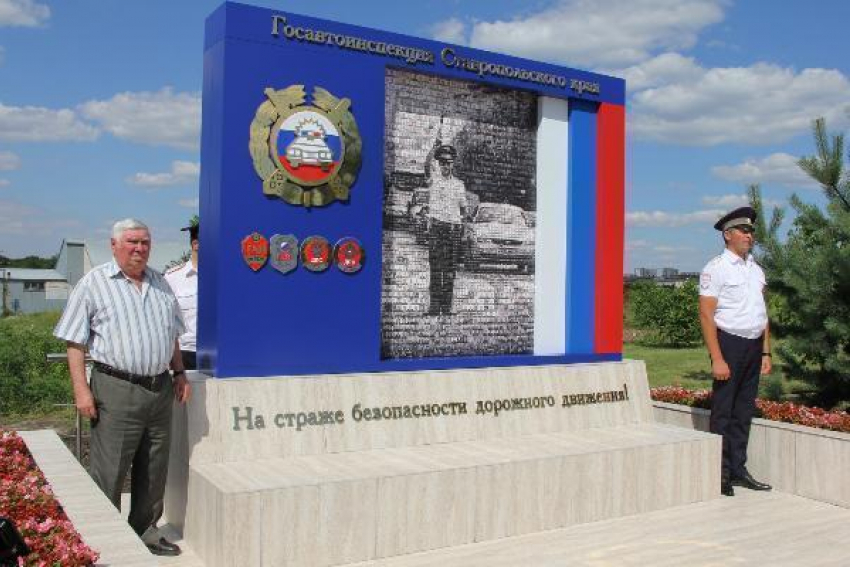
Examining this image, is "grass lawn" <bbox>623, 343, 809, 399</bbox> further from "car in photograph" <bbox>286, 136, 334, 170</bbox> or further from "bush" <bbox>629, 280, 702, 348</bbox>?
"car in photograph" <bbox>286, 136, 334, 170</bbox>

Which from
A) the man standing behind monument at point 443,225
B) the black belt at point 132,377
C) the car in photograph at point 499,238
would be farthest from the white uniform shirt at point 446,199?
the black belt at point 132,377

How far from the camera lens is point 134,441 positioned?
371cm

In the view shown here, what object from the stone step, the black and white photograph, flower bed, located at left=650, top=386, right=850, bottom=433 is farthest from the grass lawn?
the black and white photograph

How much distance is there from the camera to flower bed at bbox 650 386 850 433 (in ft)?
17.7

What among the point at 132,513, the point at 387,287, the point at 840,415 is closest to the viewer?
the point at 132,513

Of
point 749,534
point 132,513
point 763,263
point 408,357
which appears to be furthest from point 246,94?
point 763,263

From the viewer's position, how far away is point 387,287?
4879 millimetres

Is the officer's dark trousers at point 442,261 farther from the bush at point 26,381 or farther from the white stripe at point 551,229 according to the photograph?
the bush at point 26,381

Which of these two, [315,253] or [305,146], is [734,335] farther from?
[305,146]

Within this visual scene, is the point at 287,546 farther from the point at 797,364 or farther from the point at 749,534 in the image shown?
the point at 797,364

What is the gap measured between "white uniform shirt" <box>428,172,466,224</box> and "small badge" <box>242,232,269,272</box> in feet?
3.81

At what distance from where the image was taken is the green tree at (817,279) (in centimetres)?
647

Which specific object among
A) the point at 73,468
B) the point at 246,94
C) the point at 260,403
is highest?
the point at 246,94

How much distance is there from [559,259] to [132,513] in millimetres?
3155
